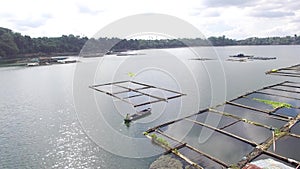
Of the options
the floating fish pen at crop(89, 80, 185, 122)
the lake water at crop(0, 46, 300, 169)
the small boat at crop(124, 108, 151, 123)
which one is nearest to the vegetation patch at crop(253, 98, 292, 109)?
the lake water at crop(0, 46, 300, 169)

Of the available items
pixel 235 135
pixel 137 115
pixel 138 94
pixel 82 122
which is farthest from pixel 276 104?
pixel 82 122

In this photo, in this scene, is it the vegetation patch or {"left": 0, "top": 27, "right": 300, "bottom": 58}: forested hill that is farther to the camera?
{"left": 0, "top": 27, "right": 300, "bottom": 58}: forested hill

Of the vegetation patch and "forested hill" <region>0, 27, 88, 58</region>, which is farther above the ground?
"forested hill" <region>0, 27, 88, 58</region>

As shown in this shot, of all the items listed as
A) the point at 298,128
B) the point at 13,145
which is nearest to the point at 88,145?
the point at 13,145

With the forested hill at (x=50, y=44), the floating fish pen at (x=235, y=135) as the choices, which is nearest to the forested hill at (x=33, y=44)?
the forested hill at (x=50, y=44)

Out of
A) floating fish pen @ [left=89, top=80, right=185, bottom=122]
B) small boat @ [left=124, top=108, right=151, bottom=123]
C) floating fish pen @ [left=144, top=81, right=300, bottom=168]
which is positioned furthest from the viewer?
floating fish pen @ [left=89, top=80, right=185, bottom=122]

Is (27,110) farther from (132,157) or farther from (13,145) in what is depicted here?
(132,157)

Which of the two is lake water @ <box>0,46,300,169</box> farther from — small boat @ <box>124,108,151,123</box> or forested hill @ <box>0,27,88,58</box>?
forested hill @ <box>0,27,88,58</box>
